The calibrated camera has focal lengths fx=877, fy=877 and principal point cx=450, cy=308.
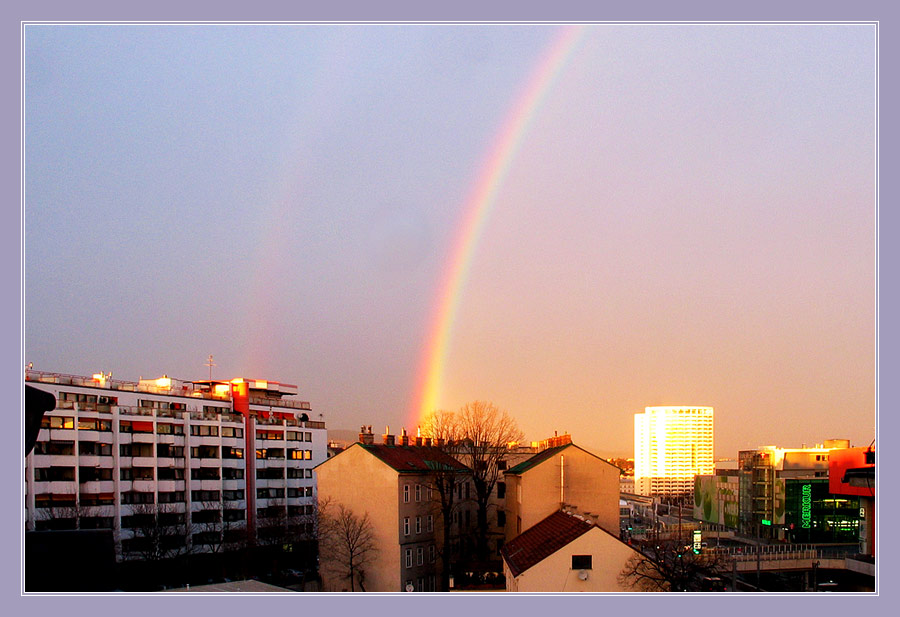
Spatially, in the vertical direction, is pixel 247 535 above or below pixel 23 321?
below

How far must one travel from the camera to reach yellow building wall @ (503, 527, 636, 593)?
83.6ft

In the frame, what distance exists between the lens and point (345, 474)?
39.5 metres

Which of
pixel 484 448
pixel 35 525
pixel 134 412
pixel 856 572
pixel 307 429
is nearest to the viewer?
Answer: pixel 856 572

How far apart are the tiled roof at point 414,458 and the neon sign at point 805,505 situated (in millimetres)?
50197

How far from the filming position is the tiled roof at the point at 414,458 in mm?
39844

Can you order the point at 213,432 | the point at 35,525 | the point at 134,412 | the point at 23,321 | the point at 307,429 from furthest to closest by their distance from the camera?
1. the point at 307,429
2. the point at 213,432
3. the point at 134,412
4. the point at 35,525
5. the point at 23,321

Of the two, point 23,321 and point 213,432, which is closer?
point 23,321

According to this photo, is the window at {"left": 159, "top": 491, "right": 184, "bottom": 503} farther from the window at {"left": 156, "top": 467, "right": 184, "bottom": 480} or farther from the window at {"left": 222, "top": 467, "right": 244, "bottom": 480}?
the window at {"left": 222, "top": 467, "right": 244, "bottom": 480}

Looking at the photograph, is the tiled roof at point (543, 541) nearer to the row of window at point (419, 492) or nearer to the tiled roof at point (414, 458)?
the row of window at point (419, 492)

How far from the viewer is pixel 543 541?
28953mm

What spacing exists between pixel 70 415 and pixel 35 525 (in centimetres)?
663

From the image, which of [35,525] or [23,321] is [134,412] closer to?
[35,525]

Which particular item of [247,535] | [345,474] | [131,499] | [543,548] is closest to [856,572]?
[543,548]

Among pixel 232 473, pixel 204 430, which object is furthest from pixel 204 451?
pixel 232 473
